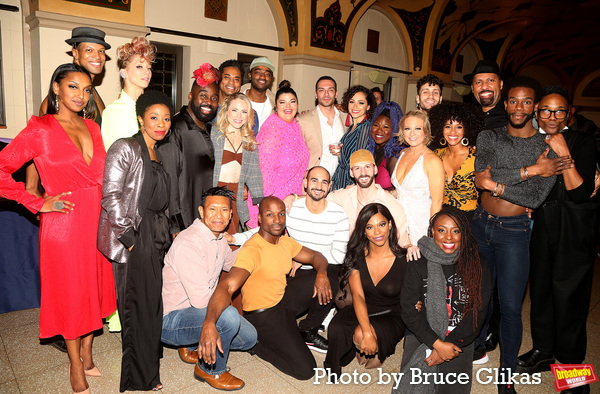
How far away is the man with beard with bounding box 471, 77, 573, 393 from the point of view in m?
2.59

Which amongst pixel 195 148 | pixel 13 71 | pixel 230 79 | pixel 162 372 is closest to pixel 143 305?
pixel 162 372

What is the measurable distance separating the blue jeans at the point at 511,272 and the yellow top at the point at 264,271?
59.3 inches

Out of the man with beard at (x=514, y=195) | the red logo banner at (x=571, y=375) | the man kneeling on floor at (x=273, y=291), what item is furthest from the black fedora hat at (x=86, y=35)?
the red logo banner at (x=571, y=375)

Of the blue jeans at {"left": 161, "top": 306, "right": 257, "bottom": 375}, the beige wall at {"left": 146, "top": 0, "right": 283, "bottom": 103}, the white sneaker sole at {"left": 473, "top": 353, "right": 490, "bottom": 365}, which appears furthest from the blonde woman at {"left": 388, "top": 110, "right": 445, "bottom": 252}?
the beige wall at {"left": 146, "top": 0, "right": 283, "bottom": 103}

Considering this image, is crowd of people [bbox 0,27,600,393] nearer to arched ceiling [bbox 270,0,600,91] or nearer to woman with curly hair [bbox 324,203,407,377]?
woman with curly hair [bbox 324,203,407,377]

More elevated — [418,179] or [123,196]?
[418,179]

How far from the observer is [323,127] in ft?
13.0

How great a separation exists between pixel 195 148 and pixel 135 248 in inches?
40.6

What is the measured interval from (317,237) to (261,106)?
1.62 meters

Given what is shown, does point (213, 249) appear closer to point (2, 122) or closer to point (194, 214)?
point (194, 214)

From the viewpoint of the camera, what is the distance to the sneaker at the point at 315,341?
3150mm

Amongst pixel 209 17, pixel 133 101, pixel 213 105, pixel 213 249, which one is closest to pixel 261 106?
pixel 213 105

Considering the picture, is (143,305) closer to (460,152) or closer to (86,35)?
(86,35)

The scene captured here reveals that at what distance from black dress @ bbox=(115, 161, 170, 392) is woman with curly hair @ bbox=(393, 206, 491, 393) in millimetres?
1600
